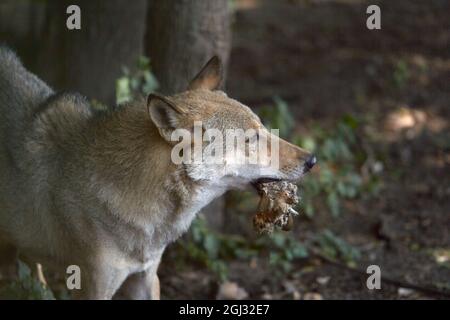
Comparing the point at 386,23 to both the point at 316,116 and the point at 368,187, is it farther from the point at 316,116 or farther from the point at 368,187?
the point at 368,187

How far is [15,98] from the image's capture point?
19.9ft

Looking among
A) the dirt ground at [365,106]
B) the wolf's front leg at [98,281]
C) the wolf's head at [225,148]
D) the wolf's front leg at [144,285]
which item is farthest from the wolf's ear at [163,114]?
the dirt ground at [365,106]

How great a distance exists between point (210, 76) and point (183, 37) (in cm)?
136

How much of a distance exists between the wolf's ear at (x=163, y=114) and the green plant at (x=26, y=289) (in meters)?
1.92

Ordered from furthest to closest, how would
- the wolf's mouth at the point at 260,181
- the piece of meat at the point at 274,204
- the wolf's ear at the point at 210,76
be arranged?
the wolf's ear at the point at 210,76 → the piece of meat at the point at 274,204 → the wolf's mouth at the point at 260,181

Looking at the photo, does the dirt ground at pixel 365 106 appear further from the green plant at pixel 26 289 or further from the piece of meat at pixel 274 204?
the piece of meat at pixel 274 204

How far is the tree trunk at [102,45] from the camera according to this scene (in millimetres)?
8141

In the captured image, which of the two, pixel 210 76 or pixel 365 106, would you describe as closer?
pixel 210 76

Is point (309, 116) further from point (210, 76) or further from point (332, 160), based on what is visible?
point (210, 76)

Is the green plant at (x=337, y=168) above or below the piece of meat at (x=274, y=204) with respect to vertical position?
above

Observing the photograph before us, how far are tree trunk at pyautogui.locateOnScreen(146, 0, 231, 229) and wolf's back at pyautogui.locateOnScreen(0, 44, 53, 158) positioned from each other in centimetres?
127

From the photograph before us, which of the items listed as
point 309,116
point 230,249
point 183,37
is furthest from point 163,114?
point 309,116

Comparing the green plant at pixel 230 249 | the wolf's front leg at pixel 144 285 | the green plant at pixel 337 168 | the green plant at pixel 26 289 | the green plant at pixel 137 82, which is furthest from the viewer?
the green plant at pixel 337 168
